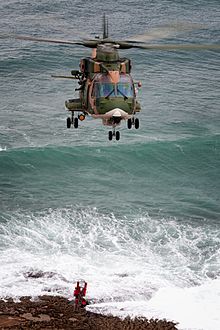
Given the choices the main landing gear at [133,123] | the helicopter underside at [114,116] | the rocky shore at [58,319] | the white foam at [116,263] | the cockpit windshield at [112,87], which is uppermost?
the cockpit windshield at [112,87]

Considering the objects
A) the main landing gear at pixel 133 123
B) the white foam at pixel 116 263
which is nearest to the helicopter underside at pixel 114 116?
the main landing gear at pixel 133 123

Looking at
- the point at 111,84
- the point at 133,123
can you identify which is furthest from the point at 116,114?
the point at 133,123

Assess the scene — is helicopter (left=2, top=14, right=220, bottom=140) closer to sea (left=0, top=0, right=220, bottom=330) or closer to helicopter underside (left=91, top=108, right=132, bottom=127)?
helicopter underside (left=91, top=108, right=132, bottom=127)

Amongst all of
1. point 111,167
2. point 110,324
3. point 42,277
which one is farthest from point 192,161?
point 110,324

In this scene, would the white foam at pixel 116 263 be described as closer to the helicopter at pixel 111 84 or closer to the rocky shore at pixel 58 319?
the rocky shore at pixel 58 319

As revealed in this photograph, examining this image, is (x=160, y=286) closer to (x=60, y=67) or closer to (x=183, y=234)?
(x=183, y=234)
